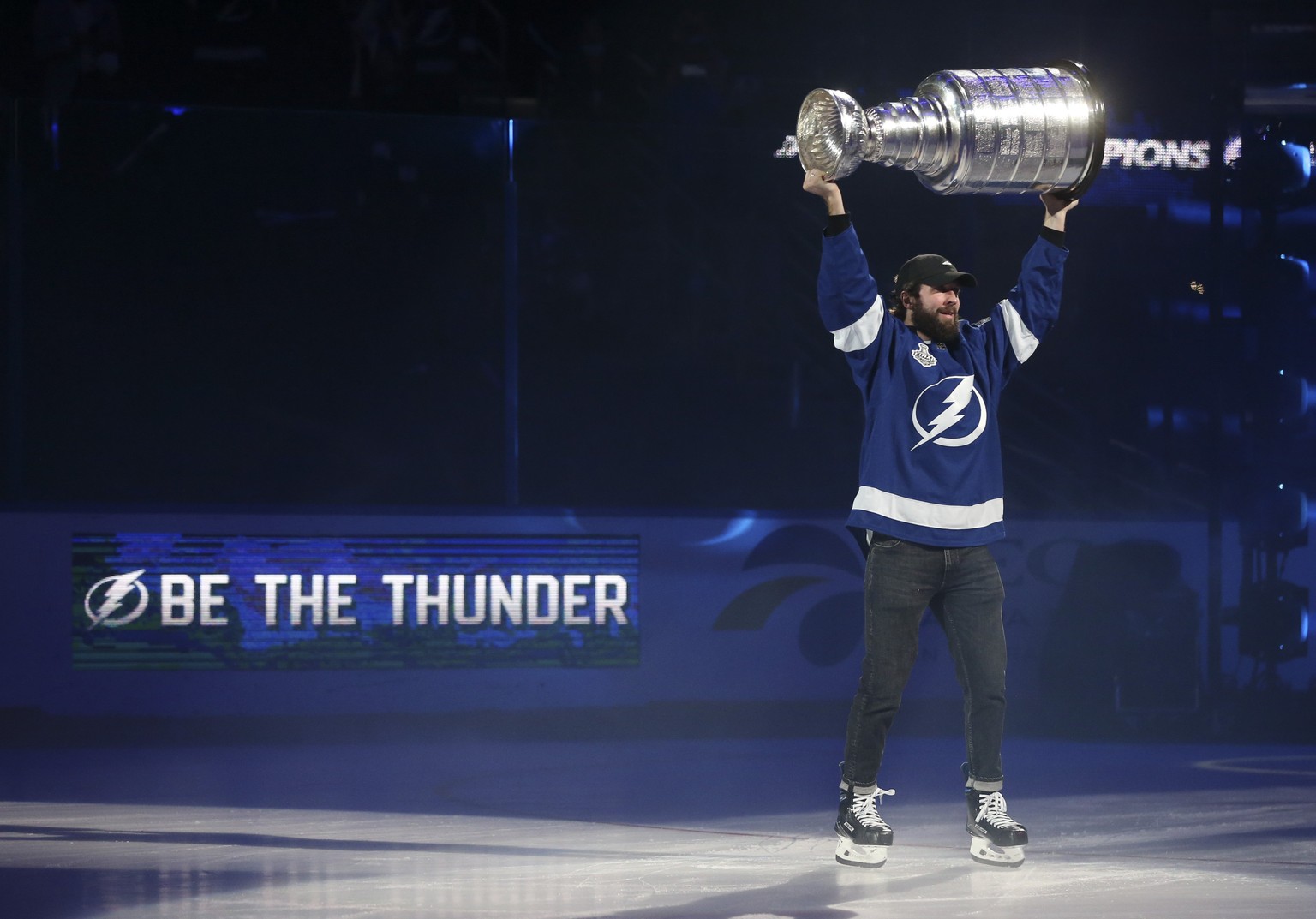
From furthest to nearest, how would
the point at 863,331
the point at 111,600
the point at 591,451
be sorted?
1. the point at 591,451
2. the point at 111,600
3. the point at 863,331

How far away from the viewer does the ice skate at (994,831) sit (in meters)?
5.46

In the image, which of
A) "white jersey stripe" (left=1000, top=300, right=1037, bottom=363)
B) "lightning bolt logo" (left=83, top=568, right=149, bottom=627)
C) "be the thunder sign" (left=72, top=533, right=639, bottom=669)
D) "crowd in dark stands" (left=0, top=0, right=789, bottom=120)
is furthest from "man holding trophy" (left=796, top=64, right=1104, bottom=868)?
"crowd in dark stands" (left=0, top=0, right=789, bottom=120)

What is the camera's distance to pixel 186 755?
328 inches

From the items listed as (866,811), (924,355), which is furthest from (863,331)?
(866,811)

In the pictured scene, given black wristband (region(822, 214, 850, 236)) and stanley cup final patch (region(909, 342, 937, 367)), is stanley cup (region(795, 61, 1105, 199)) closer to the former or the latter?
black wristband (region(822, 214, 850, 236))

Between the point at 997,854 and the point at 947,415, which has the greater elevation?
the point at 947,415

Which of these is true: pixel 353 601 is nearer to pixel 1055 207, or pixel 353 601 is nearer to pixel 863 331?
pixel 863 331

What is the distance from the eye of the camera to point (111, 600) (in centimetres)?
912

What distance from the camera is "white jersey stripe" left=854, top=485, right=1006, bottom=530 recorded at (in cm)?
539

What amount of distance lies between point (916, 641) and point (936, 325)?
1074 millimetres

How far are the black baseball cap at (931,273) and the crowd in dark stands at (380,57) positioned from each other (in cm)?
681

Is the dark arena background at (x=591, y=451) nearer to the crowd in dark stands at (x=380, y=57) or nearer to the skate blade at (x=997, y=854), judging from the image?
the skate blade at (x=997, y=854)

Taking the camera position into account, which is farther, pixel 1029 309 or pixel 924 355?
pixel 1029 309

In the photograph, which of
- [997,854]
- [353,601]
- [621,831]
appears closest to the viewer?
[997,854]
